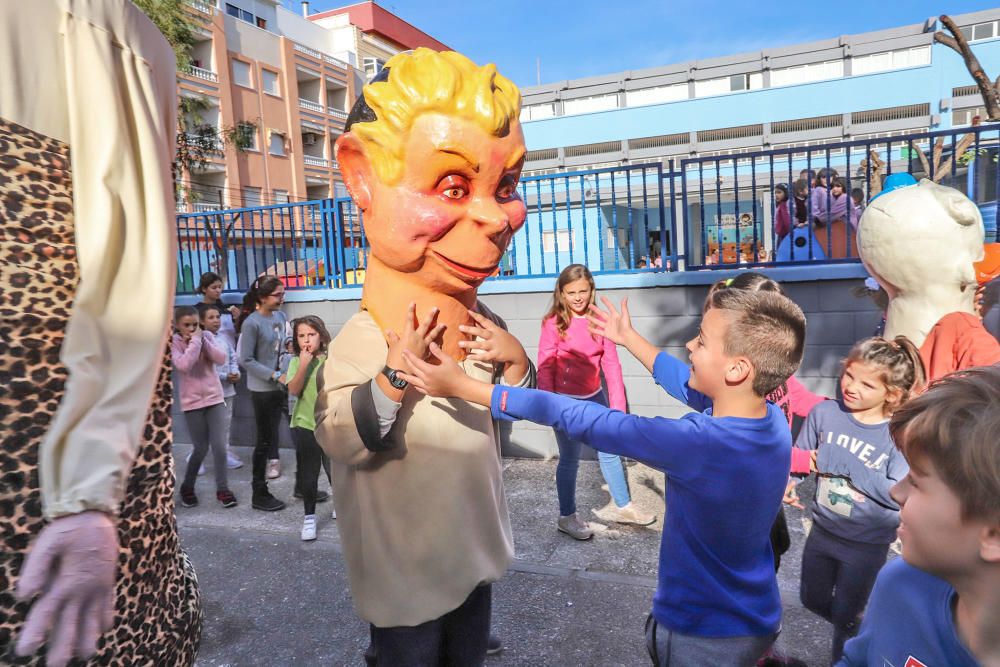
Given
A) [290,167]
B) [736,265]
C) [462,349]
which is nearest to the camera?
[462,349]

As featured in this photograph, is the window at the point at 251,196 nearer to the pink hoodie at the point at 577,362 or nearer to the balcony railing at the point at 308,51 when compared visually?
the balcony railing at the point at 308,51

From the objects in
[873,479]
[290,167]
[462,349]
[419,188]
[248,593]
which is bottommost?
[248,593]

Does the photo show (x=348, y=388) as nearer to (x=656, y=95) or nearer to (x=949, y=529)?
(x=949, y=529)

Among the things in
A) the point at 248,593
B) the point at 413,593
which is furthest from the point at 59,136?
the point at 248,593

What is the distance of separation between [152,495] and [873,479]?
7.05ft

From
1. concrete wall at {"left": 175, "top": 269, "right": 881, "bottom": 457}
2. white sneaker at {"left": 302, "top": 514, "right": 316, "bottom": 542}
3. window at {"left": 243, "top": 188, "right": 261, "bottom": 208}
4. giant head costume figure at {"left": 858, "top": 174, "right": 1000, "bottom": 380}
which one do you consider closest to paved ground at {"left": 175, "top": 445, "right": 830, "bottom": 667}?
white sneaker at {"left": 302, "top": 514, "right": 316, "bottom": 542}

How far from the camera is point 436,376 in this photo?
1.49 meters

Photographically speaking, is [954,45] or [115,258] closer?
[115,258]

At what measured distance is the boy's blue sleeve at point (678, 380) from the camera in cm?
216

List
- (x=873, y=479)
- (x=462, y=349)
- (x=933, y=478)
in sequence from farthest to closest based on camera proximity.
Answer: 1. (x=873, y=479)
2. (x=462, y=349)
3. (x=933, y=478)

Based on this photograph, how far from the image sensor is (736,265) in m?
4.76

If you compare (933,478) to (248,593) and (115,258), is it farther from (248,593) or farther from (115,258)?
(248,593)

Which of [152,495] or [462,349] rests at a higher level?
[462,349]

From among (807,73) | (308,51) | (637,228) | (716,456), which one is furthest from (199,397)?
(807,73)
